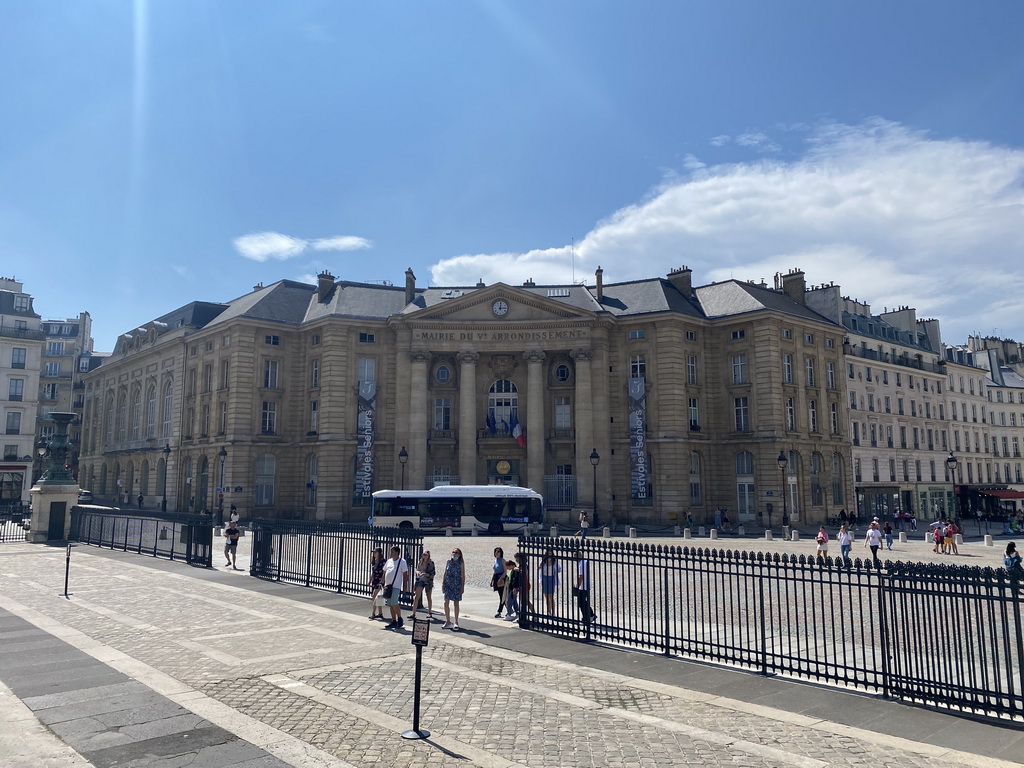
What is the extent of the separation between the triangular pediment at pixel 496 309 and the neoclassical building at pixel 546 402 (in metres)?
0.11

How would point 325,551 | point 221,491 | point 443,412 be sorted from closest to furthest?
point 325,551 < point 221,491 < point 443,412

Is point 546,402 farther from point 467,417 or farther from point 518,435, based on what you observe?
point 467,417

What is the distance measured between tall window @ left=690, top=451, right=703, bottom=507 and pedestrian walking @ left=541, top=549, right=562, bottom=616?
4088 cm

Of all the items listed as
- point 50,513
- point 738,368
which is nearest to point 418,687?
point 50,513

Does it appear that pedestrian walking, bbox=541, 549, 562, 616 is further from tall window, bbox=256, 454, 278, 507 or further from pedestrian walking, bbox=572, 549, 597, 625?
tall window, bbox=256, 454, 278, 507

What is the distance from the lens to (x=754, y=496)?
53219 millimetres

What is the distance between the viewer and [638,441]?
175ft

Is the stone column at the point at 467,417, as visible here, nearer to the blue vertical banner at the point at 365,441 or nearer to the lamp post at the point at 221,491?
the blue vertical banner at the point at 365,441

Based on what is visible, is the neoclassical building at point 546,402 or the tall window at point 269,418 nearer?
the neoclassical building at point 546,402

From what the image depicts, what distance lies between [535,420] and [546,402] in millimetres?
2565

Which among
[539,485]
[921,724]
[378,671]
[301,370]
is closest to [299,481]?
[301,370]

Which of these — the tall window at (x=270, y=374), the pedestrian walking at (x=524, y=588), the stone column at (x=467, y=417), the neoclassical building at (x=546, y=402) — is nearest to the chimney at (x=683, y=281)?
the neoclassical building at (x=546, y=402)

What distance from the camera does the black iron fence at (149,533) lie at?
2761cm

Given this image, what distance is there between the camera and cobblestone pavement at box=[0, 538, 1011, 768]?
807cm
